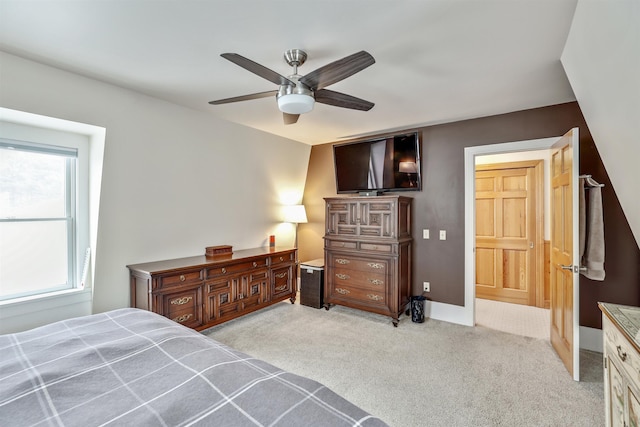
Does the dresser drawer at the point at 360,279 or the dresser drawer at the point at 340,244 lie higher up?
the dresser drawer at the point at 340,244

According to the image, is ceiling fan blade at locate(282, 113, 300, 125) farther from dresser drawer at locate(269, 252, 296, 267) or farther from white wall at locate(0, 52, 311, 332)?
dresser drawer at locate(269, 252, 296, 267)

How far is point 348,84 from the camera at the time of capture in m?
2.71

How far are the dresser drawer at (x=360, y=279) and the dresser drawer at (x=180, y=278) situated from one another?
1756 millimetres

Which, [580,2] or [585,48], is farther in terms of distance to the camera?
[585,48]

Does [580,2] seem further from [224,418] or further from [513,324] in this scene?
[513,324]

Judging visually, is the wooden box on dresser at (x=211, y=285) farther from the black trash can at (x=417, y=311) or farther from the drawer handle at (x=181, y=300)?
the black trash can at (x=417, y=311)

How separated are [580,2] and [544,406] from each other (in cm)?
252

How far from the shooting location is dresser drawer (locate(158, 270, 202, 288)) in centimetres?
293

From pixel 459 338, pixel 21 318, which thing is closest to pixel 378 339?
pixel 459 338

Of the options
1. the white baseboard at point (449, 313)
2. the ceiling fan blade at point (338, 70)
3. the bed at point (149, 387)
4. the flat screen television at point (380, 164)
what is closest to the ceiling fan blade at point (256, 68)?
the ceiling fan blade at point (338, 70)

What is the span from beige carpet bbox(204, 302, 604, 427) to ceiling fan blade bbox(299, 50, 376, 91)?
7.25 ft

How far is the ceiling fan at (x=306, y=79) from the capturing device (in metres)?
1.69

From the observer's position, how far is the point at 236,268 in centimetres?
361

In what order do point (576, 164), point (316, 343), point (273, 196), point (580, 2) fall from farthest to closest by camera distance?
point (273, 196), point (316, 343), point (576, 164), point (580, 2)
